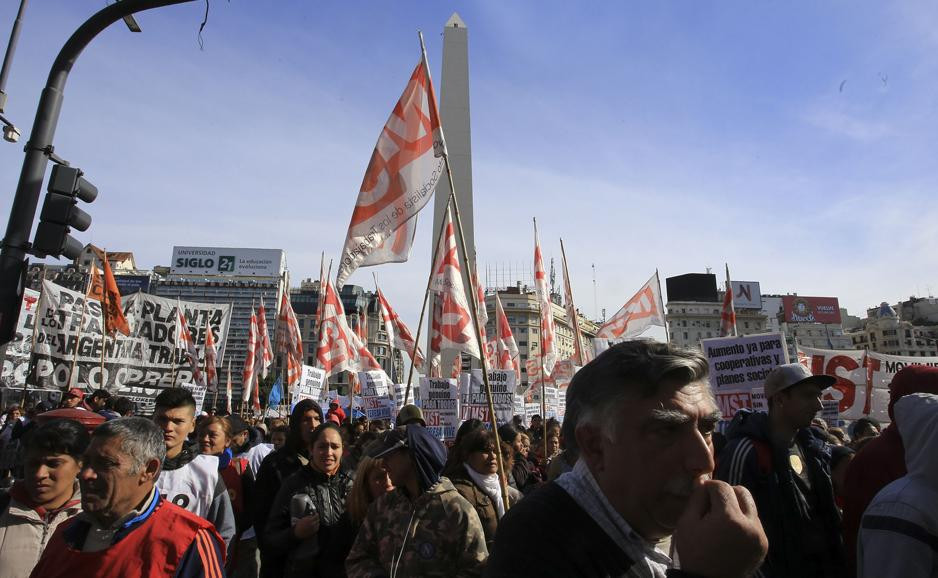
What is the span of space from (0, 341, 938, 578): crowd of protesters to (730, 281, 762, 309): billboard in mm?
91301

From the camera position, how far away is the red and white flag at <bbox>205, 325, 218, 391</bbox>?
15.3 metres

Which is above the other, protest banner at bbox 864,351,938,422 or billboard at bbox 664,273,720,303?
billboard at bbox 664,273,720,303

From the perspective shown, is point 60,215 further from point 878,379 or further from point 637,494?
point 878,379

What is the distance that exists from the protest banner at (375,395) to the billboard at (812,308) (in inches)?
3401

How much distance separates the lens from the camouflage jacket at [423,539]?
2.73 meters

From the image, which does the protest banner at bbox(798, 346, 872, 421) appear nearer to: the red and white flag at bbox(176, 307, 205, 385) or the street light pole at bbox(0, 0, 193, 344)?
the street light pole at bbox(0, 0, 193, 344)

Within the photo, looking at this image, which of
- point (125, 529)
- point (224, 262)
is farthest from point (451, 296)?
point (224, 262)

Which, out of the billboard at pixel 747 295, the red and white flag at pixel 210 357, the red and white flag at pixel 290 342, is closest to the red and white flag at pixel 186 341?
the red and white flag at pixel 210 357

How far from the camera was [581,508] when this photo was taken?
136 cm

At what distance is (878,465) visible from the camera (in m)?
2.79

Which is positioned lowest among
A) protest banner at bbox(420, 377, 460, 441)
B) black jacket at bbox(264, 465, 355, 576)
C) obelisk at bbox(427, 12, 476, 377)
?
black jacket at bbox(264, 465, 355, 576)

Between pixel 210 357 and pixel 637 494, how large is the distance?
17.0 meters

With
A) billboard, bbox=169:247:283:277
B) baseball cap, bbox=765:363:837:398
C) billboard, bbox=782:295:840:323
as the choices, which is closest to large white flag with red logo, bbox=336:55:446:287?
baseball cap, bbox=765:363:837:398

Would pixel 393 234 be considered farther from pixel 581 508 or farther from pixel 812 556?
pixel 581 508
